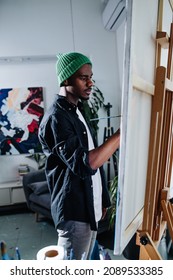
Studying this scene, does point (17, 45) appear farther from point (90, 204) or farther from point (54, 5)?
point (90, 204)

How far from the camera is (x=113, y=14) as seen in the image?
8.86ft

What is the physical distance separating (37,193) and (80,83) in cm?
183

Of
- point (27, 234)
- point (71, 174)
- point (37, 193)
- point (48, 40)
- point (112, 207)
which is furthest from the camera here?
point (48, 40)

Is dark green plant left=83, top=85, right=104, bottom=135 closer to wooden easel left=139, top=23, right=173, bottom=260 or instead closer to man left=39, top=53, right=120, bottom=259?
man left=39, top=53, right=120, bottom=259

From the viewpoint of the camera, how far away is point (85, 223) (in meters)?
1.05

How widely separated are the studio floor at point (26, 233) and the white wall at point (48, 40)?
639mm

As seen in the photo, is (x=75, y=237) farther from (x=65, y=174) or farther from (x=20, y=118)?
(x=20, y=118)

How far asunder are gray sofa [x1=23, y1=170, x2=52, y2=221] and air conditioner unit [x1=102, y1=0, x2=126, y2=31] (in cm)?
202

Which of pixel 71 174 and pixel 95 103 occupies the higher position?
pixel 95 103

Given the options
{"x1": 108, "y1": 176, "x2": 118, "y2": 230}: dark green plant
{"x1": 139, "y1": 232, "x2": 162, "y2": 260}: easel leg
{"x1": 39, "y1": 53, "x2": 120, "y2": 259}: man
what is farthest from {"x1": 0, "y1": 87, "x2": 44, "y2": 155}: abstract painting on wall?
{"x1": 139, "y1": 232, "x2": 162, "y2": 260}: easel leg

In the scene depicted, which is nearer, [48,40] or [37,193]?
[37,193]

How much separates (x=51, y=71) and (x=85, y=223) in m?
2.52

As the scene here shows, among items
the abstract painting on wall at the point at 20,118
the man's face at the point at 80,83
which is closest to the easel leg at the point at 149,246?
the man's face at the point at 80,83

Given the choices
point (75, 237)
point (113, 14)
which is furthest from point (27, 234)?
point (113, 14)
